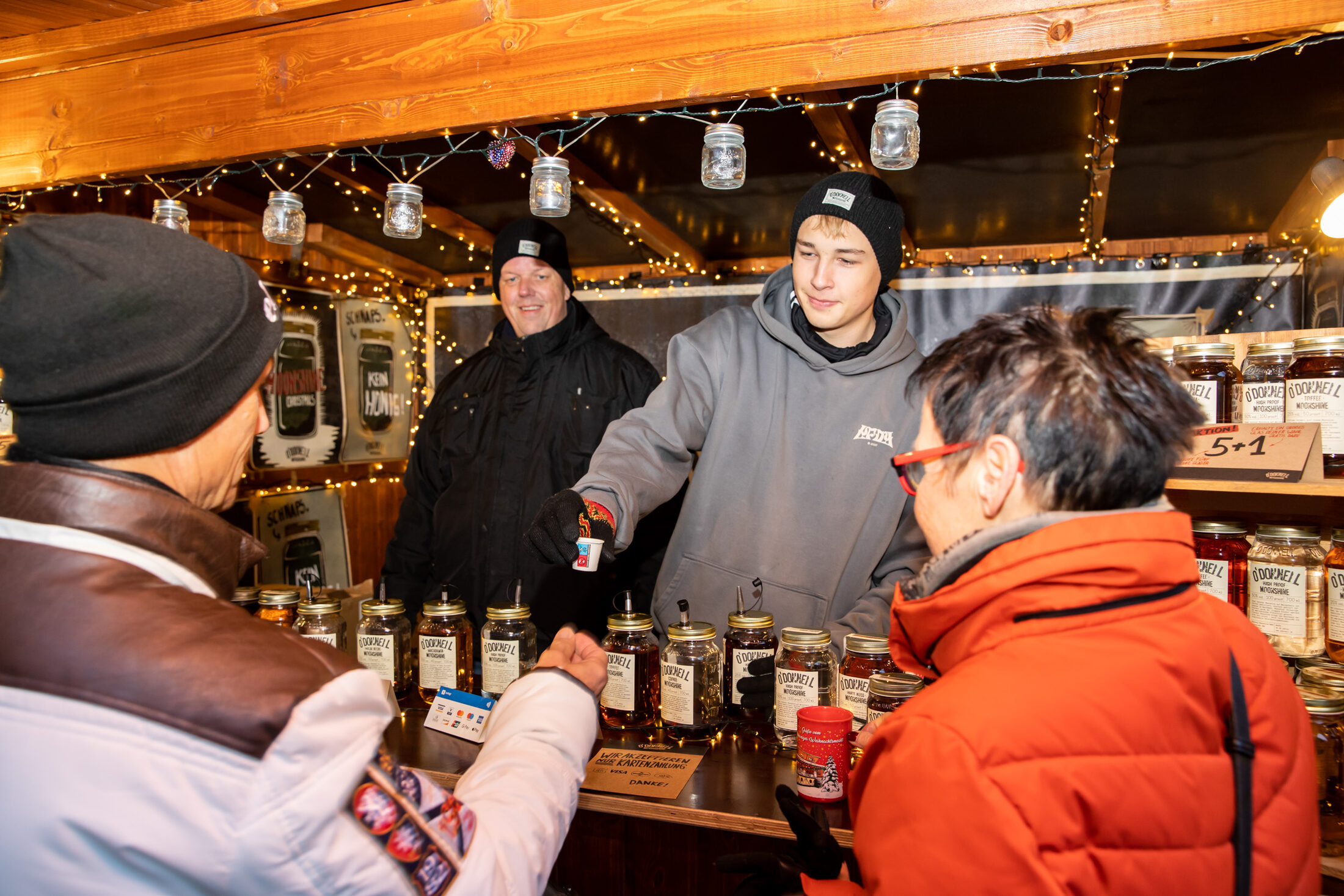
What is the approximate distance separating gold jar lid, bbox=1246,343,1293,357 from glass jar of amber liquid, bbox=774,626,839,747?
1068 millimetres

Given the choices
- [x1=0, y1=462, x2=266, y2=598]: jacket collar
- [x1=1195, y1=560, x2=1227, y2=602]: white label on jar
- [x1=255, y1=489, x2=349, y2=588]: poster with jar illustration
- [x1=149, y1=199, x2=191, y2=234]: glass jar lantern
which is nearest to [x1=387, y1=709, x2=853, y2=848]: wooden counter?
[x1=0, y1=462, x2=266, y2=598]: jacket collar

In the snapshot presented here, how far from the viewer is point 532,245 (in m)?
3.11

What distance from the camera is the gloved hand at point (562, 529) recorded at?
168 centimetres

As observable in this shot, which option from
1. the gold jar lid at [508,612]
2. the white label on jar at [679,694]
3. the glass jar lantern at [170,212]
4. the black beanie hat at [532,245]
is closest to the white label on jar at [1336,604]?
the white label on jar at [679,694]

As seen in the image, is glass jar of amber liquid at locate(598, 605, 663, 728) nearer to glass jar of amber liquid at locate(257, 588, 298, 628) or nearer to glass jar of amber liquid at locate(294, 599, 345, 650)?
glass jar of amber liquid at locate(294, 599, 345, 650)

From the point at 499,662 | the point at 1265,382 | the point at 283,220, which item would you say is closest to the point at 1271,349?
the point at 1265,382

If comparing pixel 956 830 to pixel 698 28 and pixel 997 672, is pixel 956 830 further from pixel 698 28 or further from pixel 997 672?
pixel 698 28

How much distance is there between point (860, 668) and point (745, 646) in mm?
252

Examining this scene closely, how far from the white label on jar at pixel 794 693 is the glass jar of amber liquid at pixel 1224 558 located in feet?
2.91

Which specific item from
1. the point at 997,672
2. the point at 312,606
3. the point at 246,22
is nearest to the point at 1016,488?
the point at 997,672

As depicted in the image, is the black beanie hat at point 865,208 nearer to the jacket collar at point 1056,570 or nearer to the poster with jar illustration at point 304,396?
the jacket collar at point 1056,570

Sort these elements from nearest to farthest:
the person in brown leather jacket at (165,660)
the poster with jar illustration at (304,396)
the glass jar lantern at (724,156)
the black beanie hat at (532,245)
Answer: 1. the person in brown leather jacket at (165,660)
2. the glass jar lantern at (724,156)
3. the black beanie hat at (532,245)
4. the poster with jar illustration at (304,396)

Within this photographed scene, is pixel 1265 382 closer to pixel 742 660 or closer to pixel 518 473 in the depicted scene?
pixel 742 660

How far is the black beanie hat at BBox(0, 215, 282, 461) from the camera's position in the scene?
2.73ft
